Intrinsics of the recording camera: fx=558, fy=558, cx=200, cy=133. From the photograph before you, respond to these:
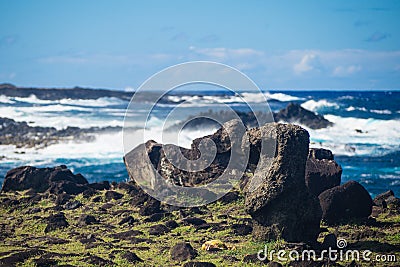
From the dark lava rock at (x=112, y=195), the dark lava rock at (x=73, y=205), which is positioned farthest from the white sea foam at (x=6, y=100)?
the dark lava rock at (x=73, y=205)

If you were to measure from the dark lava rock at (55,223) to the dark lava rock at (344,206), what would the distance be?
714cm

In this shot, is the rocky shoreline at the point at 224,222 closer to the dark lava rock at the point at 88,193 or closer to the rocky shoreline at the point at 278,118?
the dark lava rock at the point at 88,193

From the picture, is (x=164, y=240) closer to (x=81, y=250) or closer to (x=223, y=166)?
(x=81, y=250)

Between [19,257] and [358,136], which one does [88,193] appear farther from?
[358,136]

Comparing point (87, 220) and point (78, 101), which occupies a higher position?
point (78, 101)

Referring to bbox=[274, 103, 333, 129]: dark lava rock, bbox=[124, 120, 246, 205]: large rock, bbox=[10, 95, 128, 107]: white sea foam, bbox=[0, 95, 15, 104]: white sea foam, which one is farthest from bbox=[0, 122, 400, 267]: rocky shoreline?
bbox=[10, 95, 128, 107]: white sea foam

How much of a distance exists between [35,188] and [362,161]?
71.2ft

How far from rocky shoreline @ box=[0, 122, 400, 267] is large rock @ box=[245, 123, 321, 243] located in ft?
0.08

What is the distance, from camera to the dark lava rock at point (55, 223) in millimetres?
15383

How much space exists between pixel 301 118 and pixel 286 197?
46515 millimetres

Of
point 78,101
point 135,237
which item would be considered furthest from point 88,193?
point 78,101

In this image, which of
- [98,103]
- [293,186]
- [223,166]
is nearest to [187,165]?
[223,166]

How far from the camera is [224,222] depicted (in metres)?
15.3

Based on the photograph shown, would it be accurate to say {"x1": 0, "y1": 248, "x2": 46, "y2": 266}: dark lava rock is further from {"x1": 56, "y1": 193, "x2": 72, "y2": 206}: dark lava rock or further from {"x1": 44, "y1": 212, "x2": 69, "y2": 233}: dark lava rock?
{"x1": 56, "y1": 193, "x2": 72, "y2": 206}: dark lava rock
